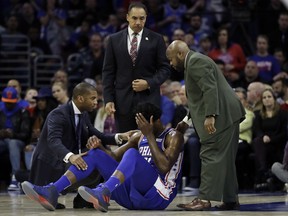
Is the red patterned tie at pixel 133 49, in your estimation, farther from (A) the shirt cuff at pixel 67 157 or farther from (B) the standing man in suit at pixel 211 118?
(A) the shirt cuff at pixel 67 157

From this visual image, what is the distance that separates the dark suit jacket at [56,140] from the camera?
9719 millimetres

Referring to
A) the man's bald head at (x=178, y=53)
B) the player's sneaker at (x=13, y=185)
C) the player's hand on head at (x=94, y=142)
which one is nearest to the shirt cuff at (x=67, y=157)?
the player's hand on head at (x=94, y=142)

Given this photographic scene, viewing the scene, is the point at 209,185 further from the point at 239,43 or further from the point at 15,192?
the point at 239,43

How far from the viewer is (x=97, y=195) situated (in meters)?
8.62

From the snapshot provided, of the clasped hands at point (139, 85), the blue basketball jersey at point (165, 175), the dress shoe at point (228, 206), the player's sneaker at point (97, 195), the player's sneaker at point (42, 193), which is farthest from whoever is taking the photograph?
the clasped hands at point (139, 85)

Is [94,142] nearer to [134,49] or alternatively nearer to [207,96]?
[207,96]

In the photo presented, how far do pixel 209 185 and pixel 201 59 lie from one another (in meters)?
1.16

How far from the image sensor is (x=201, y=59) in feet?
29.8

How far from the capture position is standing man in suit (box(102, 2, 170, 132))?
409 inches

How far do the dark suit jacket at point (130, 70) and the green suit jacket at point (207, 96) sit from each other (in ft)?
4.13

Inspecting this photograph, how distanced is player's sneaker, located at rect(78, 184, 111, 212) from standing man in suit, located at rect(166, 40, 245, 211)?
36.5 inches

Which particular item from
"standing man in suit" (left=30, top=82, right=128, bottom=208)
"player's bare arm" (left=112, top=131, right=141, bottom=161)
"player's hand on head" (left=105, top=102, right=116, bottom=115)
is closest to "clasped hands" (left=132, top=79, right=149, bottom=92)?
"player's hand on head" (left=105, top=102, right=116, bottom=115)

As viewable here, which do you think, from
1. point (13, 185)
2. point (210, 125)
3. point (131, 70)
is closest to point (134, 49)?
point (131, 70)

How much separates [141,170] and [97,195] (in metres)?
0.58
